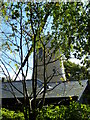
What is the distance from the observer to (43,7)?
5.61 feet

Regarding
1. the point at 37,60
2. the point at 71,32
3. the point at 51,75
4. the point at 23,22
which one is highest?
the point at 23,22

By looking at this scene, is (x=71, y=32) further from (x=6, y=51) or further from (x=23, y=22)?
(x=6, y=51)

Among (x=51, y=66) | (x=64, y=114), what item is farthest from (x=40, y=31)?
(x=64, y=114)

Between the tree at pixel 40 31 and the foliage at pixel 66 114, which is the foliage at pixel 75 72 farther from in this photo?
the foliage at pixel 66 114

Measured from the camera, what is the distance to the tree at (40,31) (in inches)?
65.4

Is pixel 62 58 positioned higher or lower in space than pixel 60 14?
lower

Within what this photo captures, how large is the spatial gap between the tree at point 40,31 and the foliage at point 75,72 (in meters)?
0.15

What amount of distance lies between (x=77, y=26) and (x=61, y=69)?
602mm

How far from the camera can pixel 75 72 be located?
1976 millimetres

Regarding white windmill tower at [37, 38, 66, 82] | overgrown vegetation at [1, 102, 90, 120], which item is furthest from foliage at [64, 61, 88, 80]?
overgrown vegetation at [1, 102, 90, 120]

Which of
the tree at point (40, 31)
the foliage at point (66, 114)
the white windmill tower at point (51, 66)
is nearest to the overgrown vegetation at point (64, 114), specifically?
the foliage at point (66, 114)

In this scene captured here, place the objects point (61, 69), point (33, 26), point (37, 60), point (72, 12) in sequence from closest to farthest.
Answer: point (72, 12) < point (33, 26) < point (37, 60) < point (61, 69)

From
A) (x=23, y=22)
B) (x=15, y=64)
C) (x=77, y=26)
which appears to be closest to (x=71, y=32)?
(x=77, y=26)

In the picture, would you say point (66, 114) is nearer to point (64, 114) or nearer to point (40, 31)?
point (64, 114)
